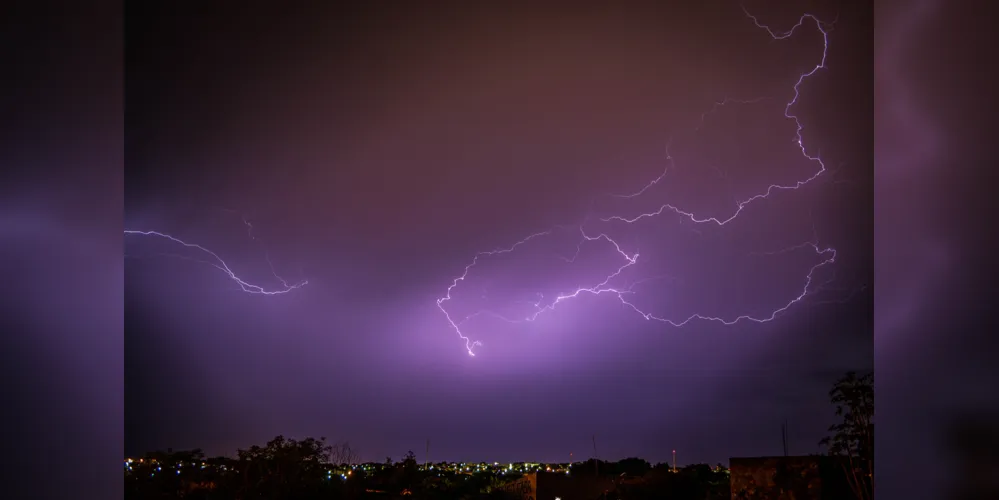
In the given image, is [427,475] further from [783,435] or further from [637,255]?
[783,435]

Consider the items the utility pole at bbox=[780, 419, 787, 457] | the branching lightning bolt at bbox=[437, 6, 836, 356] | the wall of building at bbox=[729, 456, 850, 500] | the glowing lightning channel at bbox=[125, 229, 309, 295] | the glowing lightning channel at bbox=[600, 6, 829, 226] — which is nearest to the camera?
the wall of building at bbox=[729, 456, 850, 500]

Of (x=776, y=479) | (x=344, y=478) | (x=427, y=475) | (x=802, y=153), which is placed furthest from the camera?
(x=427, y=475)

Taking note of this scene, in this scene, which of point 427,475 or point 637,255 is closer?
point 637,255

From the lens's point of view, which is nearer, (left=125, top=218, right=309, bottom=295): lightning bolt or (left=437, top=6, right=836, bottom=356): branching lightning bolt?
(left=437, top=6, right=836, bottom=356): branching lightning bolt

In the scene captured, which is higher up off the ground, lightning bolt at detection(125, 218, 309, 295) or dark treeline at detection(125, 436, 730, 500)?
lightning bolt at detection(125, 218, 309, 295)

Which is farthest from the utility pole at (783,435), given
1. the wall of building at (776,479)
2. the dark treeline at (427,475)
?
the wall of building at (776,479)

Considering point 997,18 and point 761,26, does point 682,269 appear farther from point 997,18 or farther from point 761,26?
point 997,18

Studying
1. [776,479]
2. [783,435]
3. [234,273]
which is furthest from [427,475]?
[783,435]

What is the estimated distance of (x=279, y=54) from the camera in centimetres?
391

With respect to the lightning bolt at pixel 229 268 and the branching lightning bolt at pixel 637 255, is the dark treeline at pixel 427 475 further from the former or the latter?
the lightning bolt at pixel 229 268

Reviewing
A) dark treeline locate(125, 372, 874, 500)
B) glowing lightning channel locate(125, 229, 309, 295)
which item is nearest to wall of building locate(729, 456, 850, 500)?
dark treeline locate(125, 372, 874, 500)

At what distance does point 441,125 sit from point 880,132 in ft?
8.34

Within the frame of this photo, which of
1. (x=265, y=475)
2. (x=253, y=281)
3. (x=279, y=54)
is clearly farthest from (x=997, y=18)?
(x=265, y=475)

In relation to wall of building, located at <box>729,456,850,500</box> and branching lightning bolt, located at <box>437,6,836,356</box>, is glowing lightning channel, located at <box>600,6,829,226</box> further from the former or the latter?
wall of building, located at <box>729,456,850,500</box>
